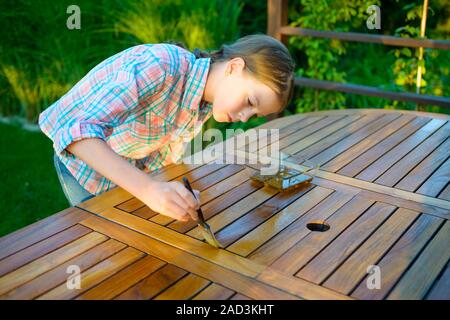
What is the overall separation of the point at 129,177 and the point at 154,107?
0.46 m

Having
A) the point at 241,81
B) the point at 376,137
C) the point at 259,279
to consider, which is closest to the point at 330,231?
the point at 259,279

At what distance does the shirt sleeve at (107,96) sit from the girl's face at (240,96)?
10.1 inches

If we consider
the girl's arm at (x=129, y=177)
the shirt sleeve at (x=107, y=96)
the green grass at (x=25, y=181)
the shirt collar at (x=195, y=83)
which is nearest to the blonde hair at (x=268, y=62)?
the shirt collar at (x=195, y=83)

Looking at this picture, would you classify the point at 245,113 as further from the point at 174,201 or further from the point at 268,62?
the point at 174,201

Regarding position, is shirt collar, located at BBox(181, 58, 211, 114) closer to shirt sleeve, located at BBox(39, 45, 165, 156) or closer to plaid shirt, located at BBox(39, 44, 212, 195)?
plaid shirt, located at BBox(39, 44, 212, 195)

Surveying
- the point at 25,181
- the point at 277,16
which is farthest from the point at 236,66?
the point at 25,181

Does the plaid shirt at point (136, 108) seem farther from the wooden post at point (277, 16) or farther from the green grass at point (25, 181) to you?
the wooden post at point (277, 16)

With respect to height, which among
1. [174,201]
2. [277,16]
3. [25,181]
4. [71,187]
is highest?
[277,16]

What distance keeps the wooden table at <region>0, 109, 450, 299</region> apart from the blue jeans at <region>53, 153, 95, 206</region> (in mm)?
323

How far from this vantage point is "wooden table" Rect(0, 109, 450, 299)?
48.0 inches

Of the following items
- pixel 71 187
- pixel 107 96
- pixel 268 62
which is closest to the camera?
pixel 107 96

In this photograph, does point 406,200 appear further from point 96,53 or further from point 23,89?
point 23,89

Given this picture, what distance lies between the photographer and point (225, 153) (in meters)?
2.15

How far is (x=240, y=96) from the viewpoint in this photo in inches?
71.5
